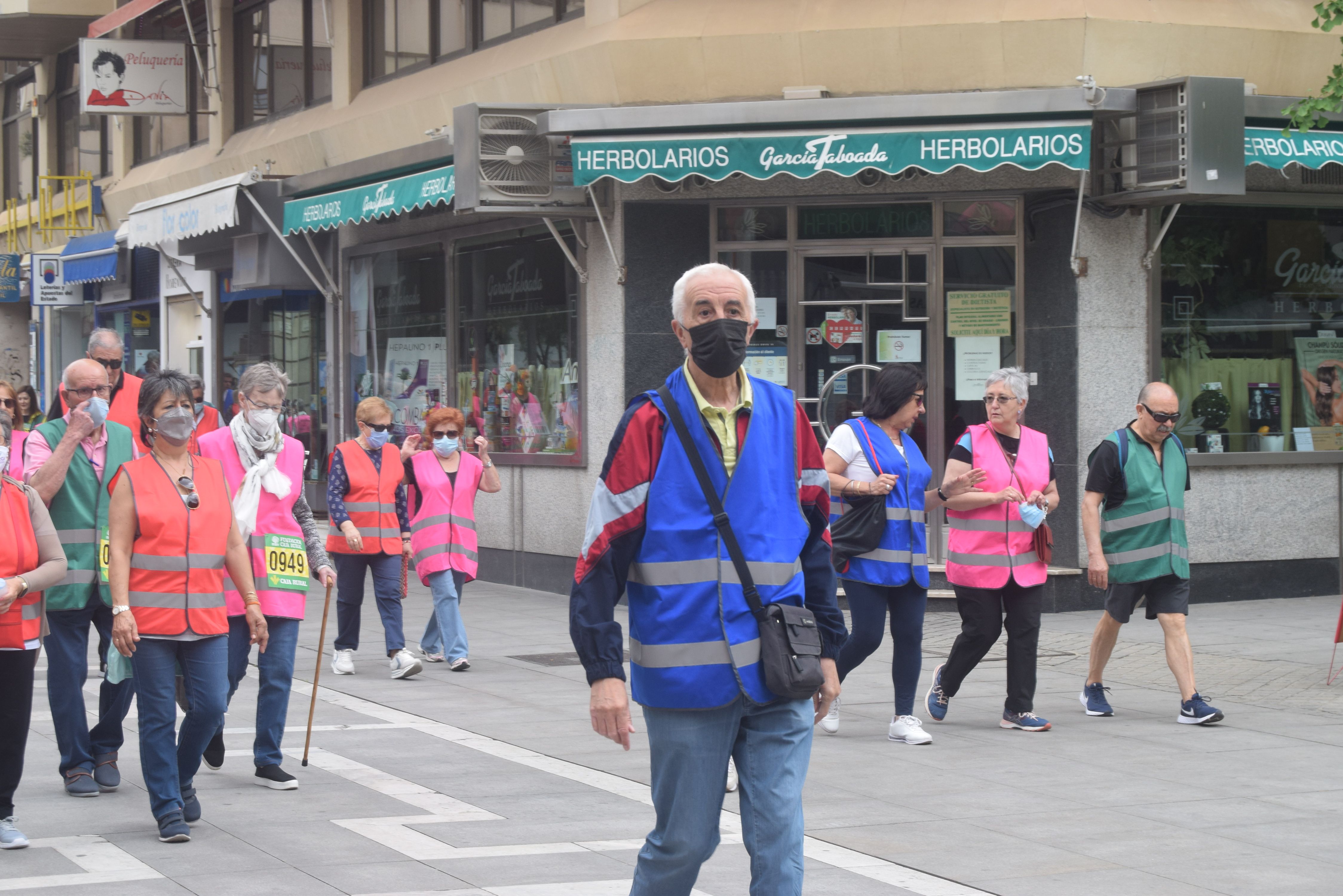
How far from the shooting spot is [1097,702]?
8.98m

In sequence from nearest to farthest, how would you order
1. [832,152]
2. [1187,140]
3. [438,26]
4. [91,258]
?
[1187,140]
[832,152]
[438,26]
[91,258]

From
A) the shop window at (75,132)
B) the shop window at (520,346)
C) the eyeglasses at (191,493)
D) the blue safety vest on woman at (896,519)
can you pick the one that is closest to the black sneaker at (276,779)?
the eyeglasses at (191,493)

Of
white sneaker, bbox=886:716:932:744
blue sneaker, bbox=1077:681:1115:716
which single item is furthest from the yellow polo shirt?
blue sneaker, bbox=1077:681:1115:716

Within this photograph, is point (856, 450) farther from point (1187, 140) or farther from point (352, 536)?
point (1187, 140)

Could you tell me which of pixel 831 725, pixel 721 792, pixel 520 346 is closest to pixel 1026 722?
pixel 831 725

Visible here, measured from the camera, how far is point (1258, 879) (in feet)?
18.5

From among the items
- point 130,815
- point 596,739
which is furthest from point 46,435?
point 596,739

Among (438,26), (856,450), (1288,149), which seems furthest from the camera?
(438,26)

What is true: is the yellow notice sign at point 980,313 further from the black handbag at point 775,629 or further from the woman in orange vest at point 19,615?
the black handbag at point 775,629

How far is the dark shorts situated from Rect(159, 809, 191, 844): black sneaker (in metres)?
4.84

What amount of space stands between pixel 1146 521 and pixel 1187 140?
4.68 m

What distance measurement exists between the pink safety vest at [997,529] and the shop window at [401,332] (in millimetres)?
9663

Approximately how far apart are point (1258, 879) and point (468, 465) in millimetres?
6656

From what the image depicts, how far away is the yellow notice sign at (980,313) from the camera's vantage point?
13.8 meters
